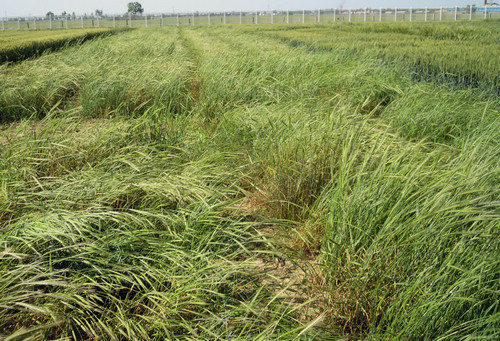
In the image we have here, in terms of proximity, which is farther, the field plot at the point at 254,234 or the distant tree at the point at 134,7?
the distant tree at the point at 134,7

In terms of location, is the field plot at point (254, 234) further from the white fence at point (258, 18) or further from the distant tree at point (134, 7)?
the distant tree at point (134, 7)

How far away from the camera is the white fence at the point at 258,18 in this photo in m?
44.8

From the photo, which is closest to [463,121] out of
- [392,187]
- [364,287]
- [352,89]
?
[352,89]

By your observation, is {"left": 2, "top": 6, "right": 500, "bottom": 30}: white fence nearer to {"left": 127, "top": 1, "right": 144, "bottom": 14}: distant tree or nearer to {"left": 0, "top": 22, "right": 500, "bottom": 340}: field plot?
{"left": 0, "top": 22, "right": 500, "bottom": 340}: field plot

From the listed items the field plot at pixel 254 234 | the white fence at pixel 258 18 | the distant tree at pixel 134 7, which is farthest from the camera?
the distant tree at pixel 134 7

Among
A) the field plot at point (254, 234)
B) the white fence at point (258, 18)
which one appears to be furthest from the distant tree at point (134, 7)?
the field plot at point (254, 234)

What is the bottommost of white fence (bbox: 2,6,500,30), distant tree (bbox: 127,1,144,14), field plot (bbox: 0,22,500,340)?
field plot (bbox: 0,22,500,340)

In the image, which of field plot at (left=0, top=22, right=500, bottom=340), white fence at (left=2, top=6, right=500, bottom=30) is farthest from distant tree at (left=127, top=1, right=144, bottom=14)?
field plot at (left=0, top=22, right=500, bottom=340)

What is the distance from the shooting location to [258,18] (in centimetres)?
5575

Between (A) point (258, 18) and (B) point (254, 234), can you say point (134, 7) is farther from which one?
(B) point (254, 234)

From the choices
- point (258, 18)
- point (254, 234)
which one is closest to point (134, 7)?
point (258, 18)

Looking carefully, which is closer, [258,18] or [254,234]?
[254,234]

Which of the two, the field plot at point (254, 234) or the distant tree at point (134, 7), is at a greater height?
the distant tree at point (134, 7)

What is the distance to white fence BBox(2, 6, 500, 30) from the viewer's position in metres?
44.8
